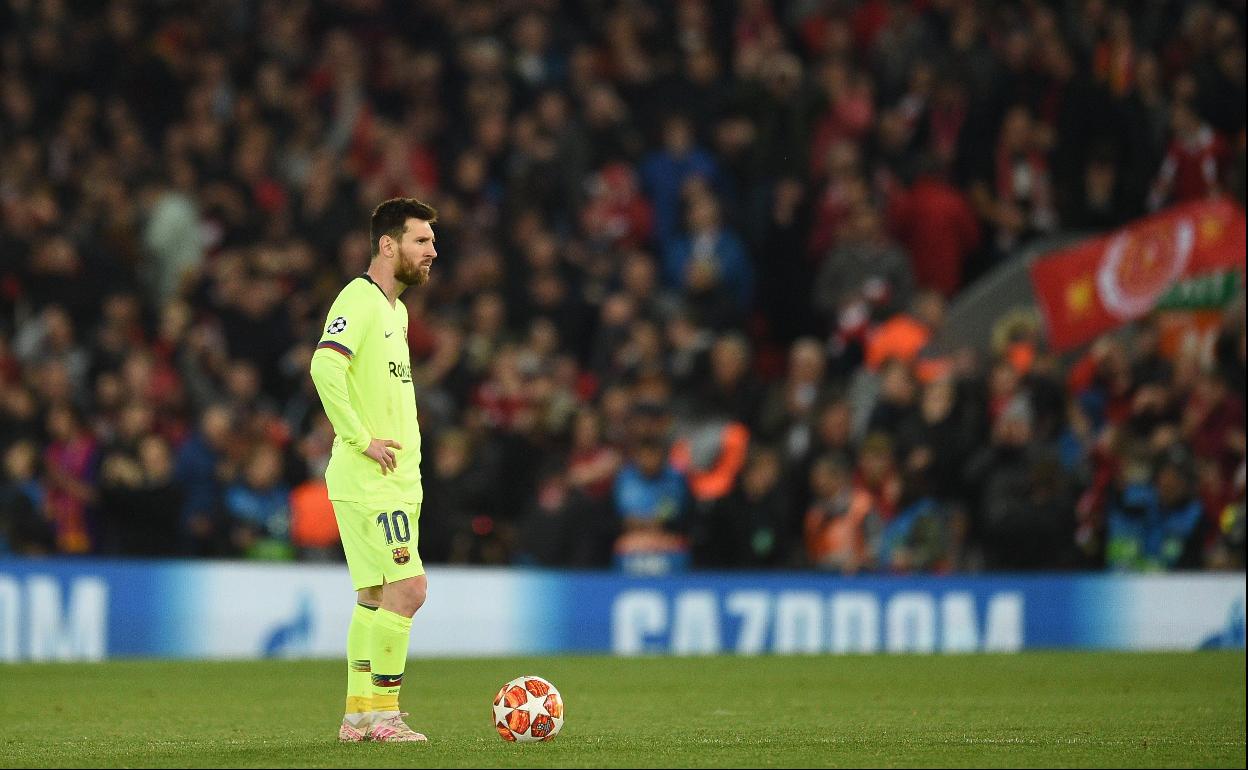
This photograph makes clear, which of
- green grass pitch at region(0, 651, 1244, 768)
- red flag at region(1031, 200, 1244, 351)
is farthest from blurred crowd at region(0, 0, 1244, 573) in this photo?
green grass pitch at region(0, 651, 1244, 768)

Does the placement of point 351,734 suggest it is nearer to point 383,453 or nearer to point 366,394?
point 383,453

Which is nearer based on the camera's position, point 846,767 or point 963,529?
point 846,767

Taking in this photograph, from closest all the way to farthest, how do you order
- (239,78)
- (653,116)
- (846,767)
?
1. (846,767)
2. (653,116)
3. (239,78)

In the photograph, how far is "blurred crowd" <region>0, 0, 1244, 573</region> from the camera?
14875mm

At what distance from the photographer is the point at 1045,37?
1736cm

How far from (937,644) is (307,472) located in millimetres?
4934

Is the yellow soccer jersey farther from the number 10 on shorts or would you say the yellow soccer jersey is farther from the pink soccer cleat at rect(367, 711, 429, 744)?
the pink soccer cleat at rect(367, 711, 429, 744)

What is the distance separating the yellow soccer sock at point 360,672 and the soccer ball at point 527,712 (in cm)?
52

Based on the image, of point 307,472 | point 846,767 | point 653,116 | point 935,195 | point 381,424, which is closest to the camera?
point 846,767

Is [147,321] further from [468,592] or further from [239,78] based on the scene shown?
[468,592]

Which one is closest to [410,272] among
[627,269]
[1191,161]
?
[1191,161]

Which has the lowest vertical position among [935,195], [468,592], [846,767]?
[846,767]

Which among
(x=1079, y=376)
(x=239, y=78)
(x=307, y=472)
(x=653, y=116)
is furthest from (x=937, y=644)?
(x=239, y=78)

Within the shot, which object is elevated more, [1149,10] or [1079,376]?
[1149,10]
